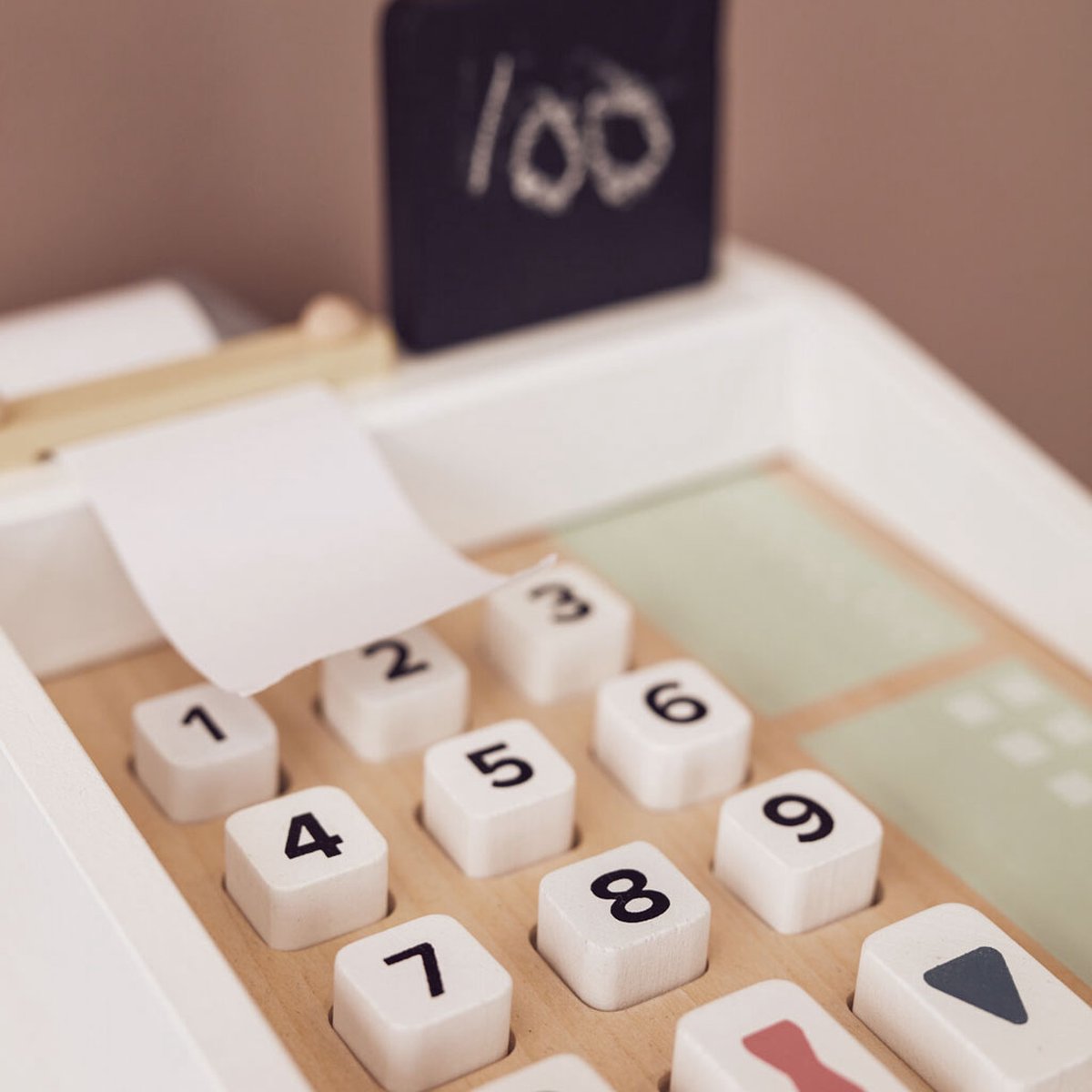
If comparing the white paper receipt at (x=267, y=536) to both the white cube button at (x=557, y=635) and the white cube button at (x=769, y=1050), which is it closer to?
the white cube button at (x=557, y=635)

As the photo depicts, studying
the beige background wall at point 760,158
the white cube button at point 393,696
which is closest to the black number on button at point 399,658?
the white cube button at point 393,696

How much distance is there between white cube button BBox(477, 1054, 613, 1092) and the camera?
52 centimetres

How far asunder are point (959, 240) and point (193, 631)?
828 millimetres

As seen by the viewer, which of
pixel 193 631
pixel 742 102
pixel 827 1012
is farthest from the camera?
pixel 742 102

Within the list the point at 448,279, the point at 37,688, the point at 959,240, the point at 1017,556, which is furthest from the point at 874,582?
the point at 959,240

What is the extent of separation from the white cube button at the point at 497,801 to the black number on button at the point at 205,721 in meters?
0.09

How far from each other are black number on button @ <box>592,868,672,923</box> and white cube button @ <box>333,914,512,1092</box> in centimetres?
5

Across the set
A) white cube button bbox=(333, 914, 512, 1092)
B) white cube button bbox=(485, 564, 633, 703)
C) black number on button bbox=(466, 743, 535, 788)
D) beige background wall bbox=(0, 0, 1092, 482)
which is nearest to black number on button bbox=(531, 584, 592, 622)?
white cube button bbox=(485, 564, 633, 703)

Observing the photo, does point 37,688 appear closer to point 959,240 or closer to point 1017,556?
point 1017,556

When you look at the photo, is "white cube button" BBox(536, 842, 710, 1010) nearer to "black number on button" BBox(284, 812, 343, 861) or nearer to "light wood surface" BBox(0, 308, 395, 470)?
"black number on button" BBox(284, 812, 343, 861)

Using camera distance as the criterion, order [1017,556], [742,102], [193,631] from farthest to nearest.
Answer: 1. [742,102]
2. [1017,556]
3. [193,631]

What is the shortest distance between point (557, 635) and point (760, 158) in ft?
2.07

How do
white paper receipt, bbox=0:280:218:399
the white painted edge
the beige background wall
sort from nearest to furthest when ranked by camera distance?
the white painted edge → white paper receipt, bbox=0:280:218:399 → the beige background wall

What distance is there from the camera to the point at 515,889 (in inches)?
25.4
